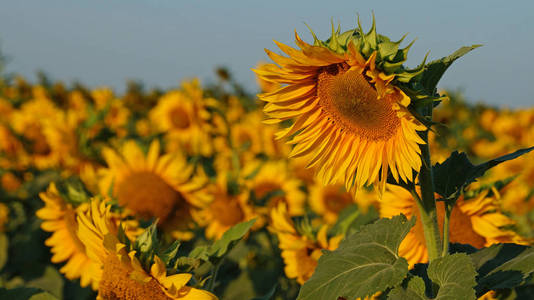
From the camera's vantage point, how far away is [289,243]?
256 cm

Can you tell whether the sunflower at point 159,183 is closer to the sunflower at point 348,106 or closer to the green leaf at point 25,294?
the green leaf at point 25,294

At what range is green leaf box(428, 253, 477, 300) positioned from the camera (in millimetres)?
1322

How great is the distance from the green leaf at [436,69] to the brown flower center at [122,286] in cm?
100

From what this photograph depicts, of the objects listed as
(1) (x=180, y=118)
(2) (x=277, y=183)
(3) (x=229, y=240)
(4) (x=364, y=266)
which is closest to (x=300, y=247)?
(3) (x=229, y=240)

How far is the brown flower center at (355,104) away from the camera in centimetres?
159

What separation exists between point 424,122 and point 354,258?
0.45 m

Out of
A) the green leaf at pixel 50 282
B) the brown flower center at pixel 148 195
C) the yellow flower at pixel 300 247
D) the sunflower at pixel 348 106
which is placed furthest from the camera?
the green leaf at pixel 50 282

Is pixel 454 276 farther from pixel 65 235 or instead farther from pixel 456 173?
pixel 65 235

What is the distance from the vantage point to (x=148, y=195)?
3.22 metres

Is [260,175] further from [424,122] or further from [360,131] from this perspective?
[424,122]

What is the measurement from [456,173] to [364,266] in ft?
1.34

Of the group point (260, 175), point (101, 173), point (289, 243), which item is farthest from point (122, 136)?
point (289, 243)

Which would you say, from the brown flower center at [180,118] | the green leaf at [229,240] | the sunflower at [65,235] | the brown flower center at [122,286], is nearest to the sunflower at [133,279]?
the brown flower center at [122,286]

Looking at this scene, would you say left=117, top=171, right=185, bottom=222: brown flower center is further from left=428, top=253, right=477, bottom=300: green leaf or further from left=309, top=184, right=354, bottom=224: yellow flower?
left=428, top=253, right=477, bottom=300: green leaf
